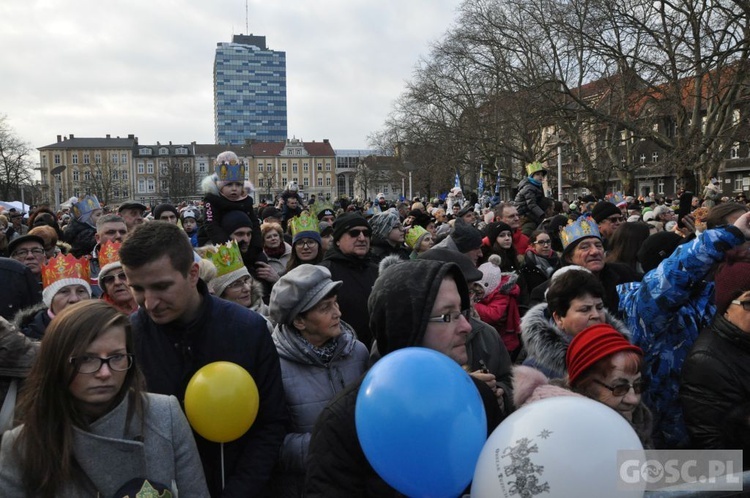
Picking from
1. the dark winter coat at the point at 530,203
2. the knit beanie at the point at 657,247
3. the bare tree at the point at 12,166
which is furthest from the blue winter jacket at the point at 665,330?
the bare tree at the point at 12,166

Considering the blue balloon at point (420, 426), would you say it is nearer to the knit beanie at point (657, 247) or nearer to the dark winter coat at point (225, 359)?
the dark winter coat at point (225, 359)

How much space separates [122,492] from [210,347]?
2.48 feet

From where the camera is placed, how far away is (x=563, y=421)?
1.83 m

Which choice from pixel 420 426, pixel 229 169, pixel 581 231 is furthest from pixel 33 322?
pixel 581 231

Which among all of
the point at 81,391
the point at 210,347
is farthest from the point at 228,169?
the point at 81,391

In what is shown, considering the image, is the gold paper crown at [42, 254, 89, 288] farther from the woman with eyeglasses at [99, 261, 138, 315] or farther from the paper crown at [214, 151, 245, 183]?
the paper crown at [214, 151, 245, 183]

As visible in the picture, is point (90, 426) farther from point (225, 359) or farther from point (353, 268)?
point (353, 268)

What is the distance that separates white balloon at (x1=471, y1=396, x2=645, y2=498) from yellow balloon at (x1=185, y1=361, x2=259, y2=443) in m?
1.16

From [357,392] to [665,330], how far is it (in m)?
2.38

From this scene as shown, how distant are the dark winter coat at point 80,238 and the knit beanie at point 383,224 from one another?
336cm

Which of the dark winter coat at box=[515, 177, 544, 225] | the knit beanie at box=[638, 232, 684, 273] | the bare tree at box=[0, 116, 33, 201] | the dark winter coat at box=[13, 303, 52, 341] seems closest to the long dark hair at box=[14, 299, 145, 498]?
the dark winter coat at box=[13, 303, 52, 341]

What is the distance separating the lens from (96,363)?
92.7 inches

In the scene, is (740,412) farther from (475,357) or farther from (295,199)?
(295,199)

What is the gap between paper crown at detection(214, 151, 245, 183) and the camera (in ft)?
20.8
